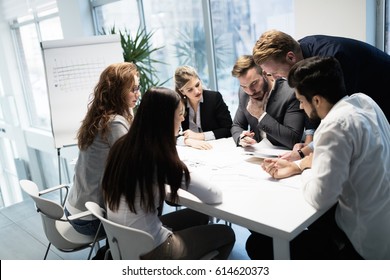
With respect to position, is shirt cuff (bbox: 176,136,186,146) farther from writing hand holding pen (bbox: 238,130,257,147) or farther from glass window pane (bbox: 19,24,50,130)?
glass window pane (bbox: 19,24,50,130)

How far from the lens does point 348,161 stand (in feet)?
3.81

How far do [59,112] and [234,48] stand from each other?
75.4 inches

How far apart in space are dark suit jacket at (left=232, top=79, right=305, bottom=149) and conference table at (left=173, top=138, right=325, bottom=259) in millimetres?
200

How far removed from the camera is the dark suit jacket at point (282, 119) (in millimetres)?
1984

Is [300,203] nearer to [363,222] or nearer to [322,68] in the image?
[363,222]

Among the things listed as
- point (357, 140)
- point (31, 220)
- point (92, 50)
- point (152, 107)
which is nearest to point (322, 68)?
point (357, 140)

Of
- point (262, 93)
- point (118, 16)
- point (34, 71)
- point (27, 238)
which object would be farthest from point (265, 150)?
point (34, 71)

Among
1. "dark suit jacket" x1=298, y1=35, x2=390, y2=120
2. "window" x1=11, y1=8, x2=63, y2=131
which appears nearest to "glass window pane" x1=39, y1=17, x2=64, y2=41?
"window" x1=11, y1=8, x2=63, y2=131

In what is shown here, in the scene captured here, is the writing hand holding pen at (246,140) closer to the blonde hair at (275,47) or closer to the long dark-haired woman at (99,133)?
the blonde hair at (275,47)

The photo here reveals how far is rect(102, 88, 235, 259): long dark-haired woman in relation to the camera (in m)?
1.30

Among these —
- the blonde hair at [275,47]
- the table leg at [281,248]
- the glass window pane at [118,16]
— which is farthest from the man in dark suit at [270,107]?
the glass window pane at [118,16]

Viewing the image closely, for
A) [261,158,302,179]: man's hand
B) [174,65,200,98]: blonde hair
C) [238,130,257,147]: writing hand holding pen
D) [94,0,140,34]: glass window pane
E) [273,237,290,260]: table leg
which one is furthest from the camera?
[94,0,140,34]: glass window pane

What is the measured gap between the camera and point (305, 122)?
2082mm

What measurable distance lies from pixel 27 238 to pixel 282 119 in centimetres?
246
